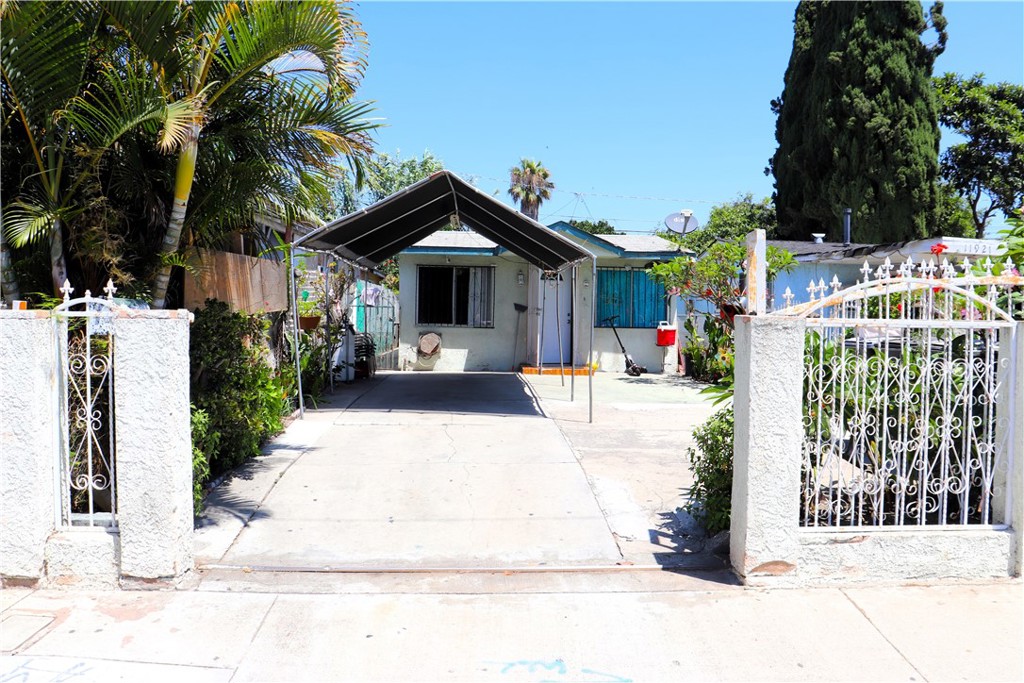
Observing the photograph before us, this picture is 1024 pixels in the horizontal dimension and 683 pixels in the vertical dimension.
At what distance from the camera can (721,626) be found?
4055 millimetres

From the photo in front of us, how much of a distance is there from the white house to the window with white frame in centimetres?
2

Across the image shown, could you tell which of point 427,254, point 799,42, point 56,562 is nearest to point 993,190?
point 799,42

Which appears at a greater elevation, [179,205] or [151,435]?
[179,205]

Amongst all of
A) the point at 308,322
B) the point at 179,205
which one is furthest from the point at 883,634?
the point at 308,322

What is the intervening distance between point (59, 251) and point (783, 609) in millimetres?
5324

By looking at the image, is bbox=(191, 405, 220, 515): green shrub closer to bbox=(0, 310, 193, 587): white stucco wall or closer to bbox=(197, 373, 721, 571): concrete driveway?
bbox=(197, 373, 721, 571): concrete driveway

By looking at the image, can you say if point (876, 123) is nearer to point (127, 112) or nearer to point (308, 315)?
point (308, 315)

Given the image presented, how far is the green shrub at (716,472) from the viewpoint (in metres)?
5.12

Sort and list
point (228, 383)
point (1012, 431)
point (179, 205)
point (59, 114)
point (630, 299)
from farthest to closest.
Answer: point (630, 299) → point (228, 383) → point (179, 205) → point (59, 114) → point (1012, 431)

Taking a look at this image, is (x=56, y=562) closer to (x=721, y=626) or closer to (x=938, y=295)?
(x=721, y=626)

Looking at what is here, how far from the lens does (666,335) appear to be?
53.9 ft

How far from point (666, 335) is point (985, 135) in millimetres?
17050

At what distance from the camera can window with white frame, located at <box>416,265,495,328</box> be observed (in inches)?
665

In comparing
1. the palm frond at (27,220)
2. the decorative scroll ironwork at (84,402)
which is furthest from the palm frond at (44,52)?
the decorative scroll ironwork at (84,402)
